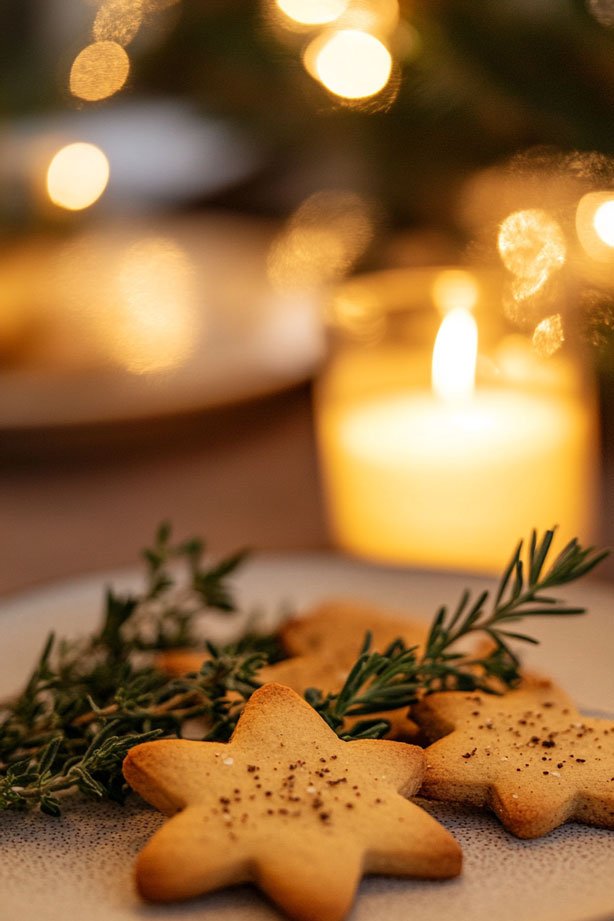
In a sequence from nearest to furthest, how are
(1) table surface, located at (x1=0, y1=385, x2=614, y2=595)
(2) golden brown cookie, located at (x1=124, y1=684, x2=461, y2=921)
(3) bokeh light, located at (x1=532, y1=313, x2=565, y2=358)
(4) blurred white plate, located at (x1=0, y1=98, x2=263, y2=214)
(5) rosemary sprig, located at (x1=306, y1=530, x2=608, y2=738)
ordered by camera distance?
(2) golden brown cookie, located at (x1=124, y1=684, x2=461, y2=921), (5) rosemary sprig, located at (x1=306, y1=530, x2=608, y2=738), (3) bokeh light, located at (x1=532, y1=313, x2=565, y2=358), (1) table surface, located at (x1=0, y1=385, x2=614, y2=595), (4) blurred white plate, located at (x1=0, y1=98, x2=263, y2=214)

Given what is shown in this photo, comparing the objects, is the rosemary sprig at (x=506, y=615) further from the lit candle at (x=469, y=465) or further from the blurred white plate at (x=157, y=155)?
the blurred white plate at (x=157, y=155)

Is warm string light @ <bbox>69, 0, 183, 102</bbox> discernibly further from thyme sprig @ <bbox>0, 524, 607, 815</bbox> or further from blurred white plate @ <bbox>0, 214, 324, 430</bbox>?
thyme sprig @ <bbox>0, 524, 607, 815</bbox>

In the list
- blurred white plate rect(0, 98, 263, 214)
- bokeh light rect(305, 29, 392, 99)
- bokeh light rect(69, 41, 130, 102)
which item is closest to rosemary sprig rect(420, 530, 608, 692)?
bokeh light rect(305, 29, 392, 99)

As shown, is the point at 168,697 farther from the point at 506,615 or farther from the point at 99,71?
the point at 99,71

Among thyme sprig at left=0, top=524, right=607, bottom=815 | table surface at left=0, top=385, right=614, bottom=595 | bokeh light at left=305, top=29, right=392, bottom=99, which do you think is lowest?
thyme sprig at left=0, top=524, right=607, bottom=815

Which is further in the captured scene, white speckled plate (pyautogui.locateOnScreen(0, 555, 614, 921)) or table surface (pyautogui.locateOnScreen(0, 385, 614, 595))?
table surface (pyautogui.locateOnScreen(0, 385, 614, 595))

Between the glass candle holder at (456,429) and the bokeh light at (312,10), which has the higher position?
the bokeh light at (312,10)

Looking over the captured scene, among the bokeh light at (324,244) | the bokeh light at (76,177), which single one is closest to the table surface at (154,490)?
the bokeh light at (324,244)
